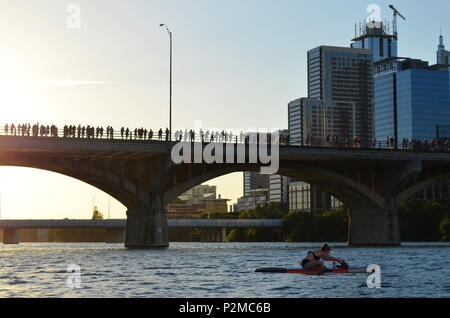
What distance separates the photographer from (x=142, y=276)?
162 ft

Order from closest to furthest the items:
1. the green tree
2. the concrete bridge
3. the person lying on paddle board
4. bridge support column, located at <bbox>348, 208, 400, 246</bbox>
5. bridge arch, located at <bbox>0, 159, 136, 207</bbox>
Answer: the person lying on paddle board < the concrete bridge < bridge arch, located at <bbox>0, 159, 136, 207</bbox> < bridge support column, located at <bbox>348, 208, 400, 246</bbox> < the green tree

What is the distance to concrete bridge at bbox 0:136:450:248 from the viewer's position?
88250mm

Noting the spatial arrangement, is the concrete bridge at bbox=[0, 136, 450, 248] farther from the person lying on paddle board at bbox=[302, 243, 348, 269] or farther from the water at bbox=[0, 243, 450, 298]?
the person lying on paddle board at bbox=[302, 243, 348, 269]

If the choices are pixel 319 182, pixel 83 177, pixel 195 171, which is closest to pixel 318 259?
pixel 195 171

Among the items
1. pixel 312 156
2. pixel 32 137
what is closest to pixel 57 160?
pixel 32 137

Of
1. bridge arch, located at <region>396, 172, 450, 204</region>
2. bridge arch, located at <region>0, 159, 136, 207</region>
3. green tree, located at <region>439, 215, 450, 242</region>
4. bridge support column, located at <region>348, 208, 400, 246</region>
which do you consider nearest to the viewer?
bridge arch, located at <region>0, 159, 136, 207</region>

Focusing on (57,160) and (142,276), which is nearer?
(142,276)

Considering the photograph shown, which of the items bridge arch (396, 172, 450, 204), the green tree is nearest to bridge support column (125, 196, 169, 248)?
bridge arch (396, 172, 450, 204)

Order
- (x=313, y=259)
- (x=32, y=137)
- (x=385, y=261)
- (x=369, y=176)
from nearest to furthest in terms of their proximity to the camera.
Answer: (x=313, y=259)
(x=385, y=261)
(x=32, y=137)
(x=369, y=176)

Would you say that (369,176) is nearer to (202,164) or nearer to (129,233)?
(202,164)

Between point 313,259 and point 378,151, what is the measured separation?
5596cm

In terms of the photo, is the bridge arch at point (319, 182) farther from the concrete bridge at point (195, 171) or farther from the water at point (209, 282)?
the water at point (209, 282)

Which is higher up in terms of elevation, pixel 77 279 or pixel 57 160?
pixel 57 160
